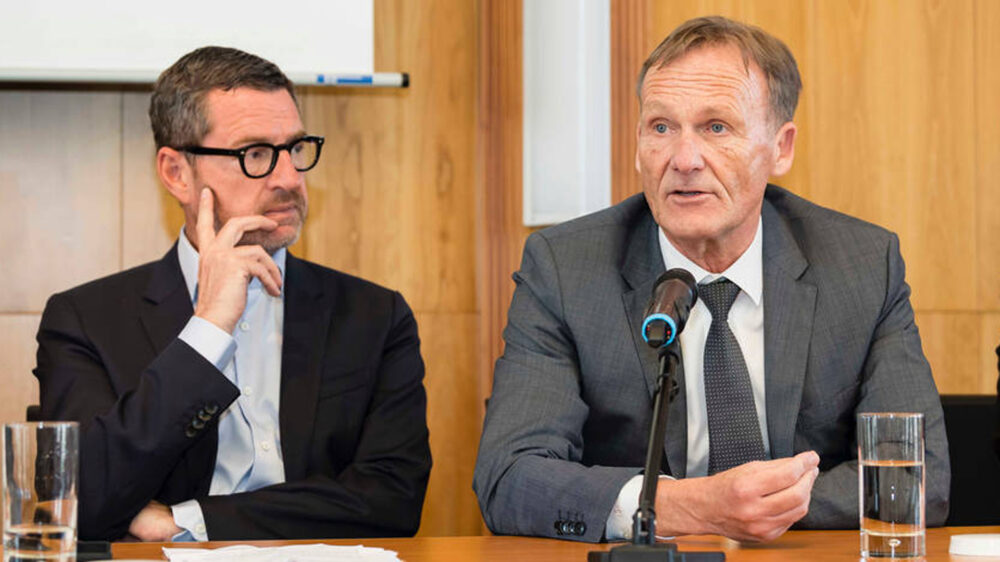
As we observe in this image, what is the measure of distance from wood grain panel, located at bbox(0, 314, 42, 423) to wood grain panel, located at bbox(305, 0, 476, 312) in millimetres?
903

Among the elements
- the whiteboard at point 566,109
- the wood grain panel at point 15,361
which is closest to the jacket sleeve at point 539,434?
the whiteboard at point 566,109

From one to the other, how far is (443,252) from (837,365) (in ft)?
6.81

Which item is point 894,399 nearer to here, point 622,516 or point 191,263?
point 622,516

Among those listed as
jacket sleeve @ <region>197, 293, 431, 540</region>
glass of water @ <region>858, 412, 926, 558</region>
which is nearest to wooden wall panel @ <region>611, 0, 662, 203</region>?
jacket sleeve @ <region>197, 293, 431, 540</region>

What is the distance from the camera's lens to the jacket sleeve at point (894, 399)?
78.1 inches

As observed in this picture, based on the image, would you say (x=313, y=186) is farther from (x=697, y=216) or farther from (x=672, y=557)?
(x=672, y=557)

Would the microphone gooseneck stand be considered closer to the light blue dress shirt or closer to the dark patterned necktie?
the dark patterned necktie

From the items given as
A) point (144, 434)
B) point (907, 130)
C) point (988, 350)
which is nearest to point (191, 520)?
point (144, 434)

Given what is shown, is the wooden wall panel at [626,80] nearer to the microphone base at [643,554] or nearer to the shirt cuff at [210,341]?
the shirt cuff at [210,341]

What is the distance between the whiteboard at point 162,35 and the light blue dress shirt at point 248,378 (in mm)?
1185

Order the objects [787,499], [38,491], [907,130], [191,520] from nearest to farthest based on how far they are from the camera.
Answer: [38,491], [787,499], [191,520], [907,130]

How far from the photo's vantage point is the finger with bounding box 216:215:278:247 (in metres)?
2.51

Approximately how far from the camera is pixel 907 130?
11.6 ft

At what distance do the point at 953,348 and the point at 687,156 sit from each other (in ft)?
5.81
